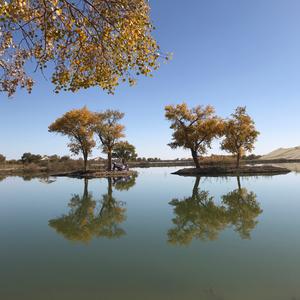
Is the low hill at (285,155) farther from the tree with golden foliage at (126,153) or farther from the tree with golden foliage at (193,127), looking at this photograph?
the tree with golden foliage at (193,127)

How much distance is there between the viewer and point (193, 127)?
151 ft

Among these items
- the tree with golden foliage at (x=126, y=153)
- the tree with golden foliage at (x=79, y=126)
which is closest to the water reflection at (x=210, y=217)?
the tree with golden foliage at (x=79, y=126)

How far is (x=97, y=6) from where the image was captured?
8.09m

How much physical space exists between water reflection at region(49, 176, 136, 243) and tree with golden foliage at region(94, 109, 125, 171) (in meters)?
28.3

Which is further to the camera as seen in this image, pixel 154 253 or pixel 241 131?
pixel 241 131

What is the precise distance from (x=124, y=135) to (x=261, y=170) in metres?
20.2

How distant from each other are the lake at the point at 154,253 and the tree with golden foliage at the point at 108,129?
32.1 meters

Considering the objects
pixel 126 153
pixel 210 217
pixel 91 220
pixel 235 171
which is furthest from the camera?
pixel 126 153

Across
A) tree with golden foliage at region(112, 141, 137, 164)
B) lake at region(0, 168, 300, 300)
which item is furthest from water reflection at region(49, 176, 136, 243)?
tree with golden foliage at region(112, 141, 137, 164)

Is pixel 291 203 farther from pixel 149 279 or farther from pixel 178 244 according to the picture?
pixel 149 279

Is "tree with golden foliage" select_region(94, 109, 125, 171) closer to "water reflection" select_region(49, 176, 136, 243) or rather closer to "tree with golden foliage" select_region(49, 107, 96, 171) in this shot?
"tree with golden foliage" select_region(49, 107, 96, 171)

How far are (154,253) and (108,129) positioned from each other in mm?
39767

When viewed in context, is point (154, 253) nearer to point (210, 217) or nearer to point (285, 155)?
point (210, 217)

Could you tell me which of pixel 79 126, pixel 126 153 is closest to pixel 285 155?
pixel 126 153
